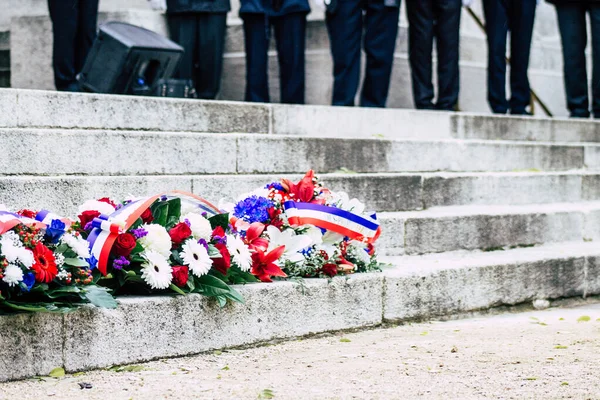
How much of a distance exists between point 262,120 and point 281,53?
1.93 metres

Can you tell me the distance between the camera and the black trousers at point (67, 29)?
8.23 metres

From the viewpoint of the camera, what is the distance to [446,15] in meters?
9.48

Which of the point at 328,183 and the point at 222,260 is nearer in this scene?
the point at 222,260

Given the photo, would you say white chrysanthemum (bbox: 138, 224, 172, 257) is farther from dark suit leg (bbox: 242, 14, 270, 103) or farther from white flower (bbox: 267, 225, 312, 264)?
dark suit leg (bbox: 242, 14, 270, 103)

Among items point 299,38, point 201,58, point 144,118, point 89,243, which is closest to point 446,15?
point 299,38

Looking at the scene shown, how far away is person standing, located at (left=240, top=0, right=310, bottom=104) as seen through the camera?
908 cm

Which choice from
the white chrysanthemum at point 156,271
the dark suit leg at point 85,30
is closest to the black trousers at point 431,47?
the dark suit leg at point 85,30

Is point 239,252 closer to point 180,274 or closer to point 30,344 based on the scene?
point 180,274

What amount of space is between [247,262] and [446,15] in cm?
511

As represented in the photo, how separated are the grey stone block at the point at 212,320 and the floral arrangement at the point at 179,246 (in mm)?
80

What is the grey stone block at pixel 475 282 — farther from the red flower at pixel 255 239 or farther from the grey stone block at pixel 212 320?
the red flower at pixel 255 239

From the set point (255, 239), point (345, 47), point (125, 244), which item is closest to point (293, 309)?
point (255, 239)

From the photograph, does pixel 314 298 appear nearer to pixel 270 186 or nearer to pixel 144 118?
pixel 270 186

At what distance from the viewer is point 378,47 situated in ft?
29.7
